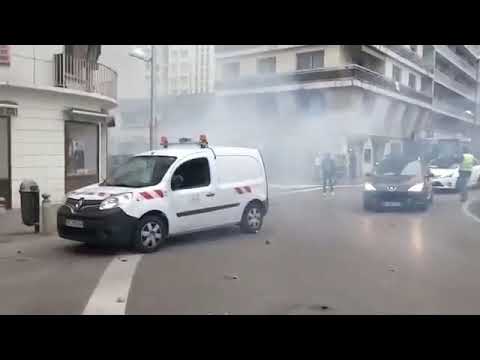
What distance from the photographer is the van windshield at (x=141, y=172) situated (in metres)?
7.11

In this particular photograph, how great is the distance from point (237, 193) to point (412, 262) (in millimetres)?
2979

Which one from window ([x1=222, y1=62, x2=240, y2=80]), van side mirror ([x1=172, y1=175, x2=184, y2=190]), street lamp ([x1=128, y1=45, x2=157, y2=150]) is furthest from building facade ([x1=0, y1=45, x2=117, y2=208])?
van side mirror ([x1=172, y1=175, x2=184, y2=190])

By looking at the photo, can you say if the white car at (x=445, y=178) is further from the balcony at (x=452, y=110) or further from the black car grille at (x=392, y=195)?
the balcony at (x=452, y=110)

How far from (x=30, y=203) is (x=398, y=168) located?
25.2 feet

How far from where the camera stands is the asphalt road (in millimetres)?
4449

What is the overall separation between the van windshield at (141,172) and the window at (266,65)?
18.0 feet

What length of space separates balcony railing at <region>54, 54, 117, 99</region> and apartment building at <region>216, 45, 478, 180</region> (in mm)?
3227

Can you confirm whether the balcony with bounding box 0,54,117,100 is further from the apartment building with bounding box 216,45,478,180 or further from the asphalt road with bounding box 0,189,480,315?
the asphalt road with bounding box 0,189,480,315

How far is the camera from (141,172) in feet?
24.1

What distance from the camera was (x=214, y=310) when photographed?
4281mm

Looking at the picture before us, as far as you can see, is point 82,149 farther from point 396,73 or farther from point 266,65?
point 396,73
